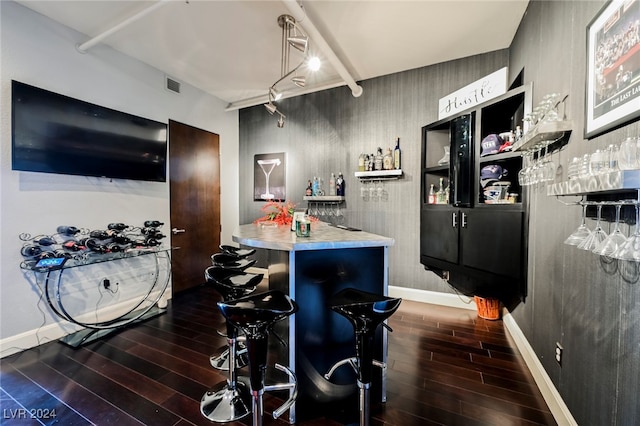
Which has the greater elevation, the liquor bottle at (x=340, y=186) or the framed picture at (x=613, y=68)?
the framed picture at (x=613, y=68)

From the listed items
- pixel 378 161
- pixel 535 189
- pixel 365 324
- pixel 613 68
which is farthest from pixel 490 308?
pixel 613 68

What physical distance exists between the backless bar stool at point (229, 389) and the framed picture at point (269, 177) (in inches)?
109

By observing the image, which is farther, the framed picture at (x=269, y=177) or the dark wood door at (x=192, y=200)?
the framed picture at (x=269, y=177)

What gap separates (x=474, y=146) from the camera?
8.44 feet

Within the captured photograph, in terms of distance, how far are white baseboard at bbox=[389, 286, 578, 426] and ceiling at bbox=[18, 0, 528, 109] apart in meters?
2.93

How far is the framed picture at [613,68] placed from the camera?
100 centimetres

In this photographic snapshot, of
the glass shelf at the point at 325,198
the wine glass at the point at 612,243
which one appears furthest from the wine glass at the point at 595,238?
the glass shelf at the point at 325,198

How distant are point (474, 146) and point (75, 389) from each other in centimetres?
385

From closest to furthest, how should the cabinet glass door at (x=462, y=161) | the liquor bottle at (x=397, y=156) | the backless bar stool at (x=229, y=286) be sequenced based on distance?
the backless bar stool at (x=229, y=286) < the cabinet glass door at (x=462, y=161) < the liquor bottle at (x=397, y=156)

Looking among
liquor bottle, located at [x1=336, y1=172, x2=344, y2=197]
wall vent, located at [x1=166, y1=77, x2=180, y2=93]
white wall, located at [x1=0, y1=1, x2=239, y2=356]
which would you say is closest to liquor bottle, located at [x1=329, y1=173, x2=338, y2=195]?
liquor bottle, located at [x1=336, y1=172, x2=344, y2=197]

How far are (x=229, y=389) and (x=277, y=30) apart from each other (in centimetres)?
321

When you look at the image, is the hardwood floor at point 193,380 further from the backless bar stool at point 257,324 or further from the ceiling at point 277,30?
the ceiling at point 277,30

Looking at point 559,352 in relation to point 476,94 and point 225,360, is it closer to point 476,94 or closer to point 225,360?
point 476,94

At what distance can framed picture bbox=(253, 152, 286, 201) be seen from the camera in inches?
178
